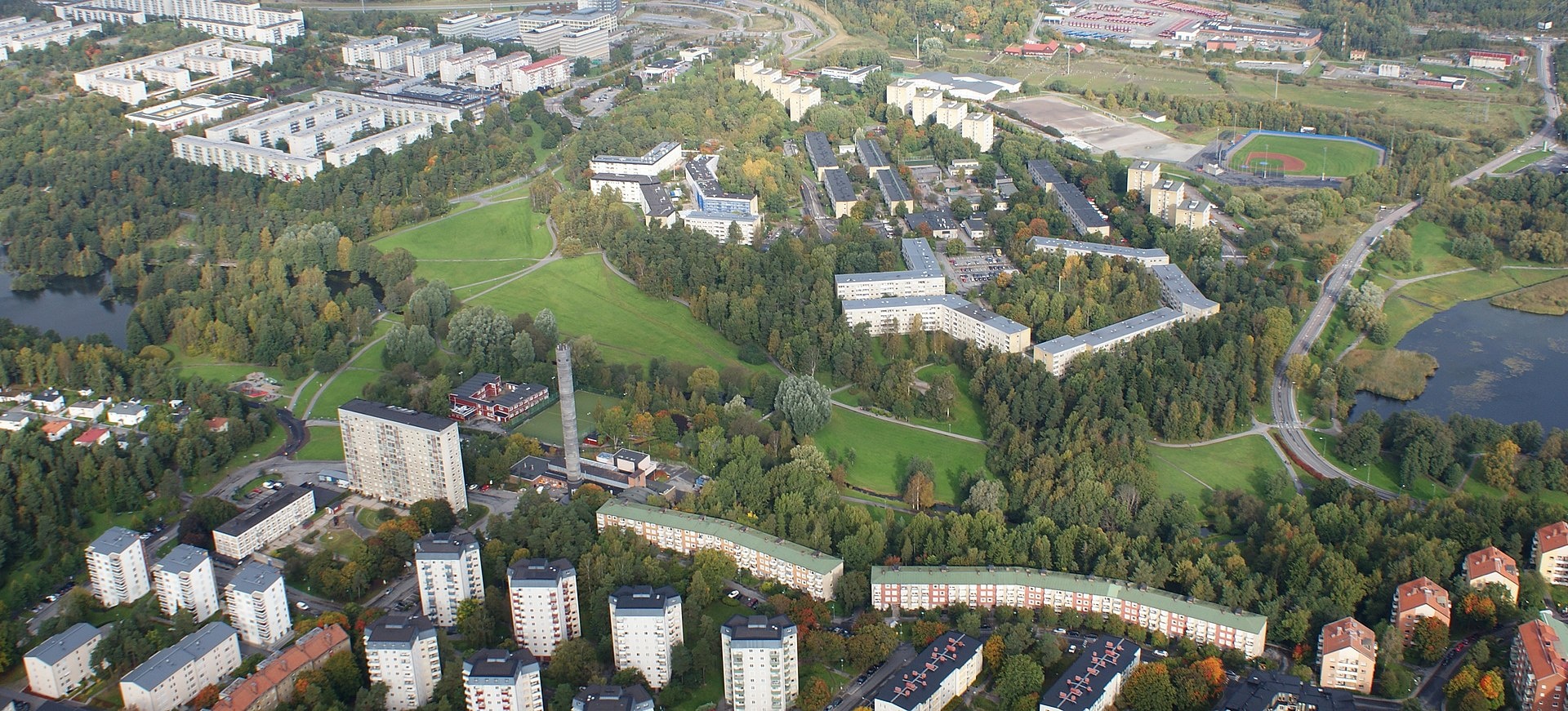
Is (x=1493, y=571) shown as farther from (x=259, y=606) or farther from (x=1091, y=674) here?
(x=259, y=606)

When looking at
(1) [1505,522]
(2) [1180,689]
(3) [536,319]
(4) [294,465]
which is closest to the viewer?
(2) [1180,689]

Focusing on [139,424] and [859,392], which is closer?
[139,424]

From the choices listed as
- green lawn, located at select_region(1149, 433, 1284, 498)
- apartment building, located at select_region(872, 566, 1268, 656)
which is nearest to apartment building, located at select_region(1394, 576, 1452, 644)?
apartment building, located at select_region(872, 566, 1268, 656)

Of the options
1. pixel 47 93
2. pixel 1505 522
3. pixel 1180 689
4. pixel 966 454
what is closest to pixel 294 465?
pixel 966 454

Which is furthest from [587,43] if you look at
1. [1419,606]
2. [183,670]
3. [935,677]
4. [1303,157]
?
[1419,606]

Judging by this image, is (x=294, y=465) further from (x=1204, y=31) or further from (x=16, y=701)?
(x=1204, y=31)
